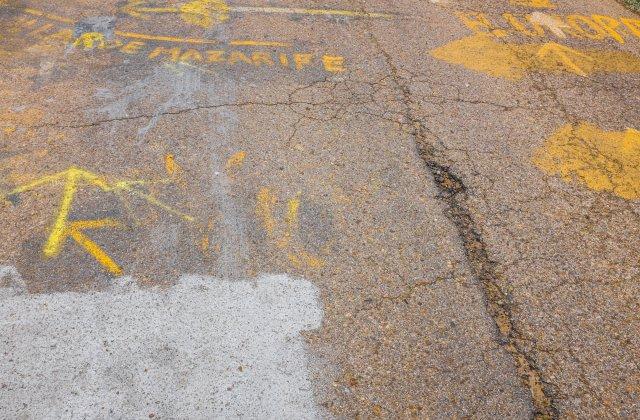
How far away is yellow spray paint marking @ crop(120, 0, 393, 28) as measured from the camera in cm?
648

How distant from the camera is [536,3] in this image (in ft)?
25.5

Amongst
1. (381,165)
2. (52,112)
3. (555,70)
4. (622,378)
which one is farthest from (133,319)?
(555,70)

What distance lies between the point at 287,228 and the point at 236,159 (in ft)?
3.11

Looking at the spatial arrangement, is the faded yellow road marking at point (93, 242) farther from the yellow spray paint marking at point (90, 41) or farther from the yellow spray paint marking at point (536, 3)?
the yellow spray paint marking at point (536, 3)

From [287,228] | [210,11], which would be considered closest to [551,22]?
[210,11]

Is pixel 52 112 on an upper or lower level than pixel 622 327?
upper

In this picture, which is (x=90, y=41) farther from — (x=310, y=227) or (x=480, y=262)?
(x=480, y=262)

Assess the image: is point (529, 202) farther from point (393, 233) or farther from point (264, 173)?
point (264, 173)

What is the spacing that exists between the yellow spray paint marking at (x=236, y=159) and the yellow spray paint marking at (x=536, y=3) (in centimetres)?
579

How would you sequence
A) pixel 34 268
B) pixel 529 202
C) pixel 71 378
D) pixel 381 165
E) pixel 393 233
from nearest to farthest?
pixel 71 378 < pixel 34 268 < pixel 393 233 < pixel 529 202 < pixel 381 165

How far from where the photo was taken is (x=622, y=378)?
2.84 m

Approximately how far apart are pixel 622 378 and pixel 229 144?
3.37 meters

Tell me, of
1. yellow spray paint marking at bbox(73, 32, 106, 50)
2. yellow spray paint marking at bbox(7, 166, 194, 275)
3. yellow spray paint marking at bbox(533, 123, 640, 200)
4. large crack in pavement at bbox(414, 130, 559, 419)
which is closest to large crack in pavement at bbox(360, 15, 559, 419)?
large crack in pavement at bbox(414, 130, 559, 419)

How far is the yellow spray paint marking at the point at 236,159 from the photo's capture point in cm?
414
